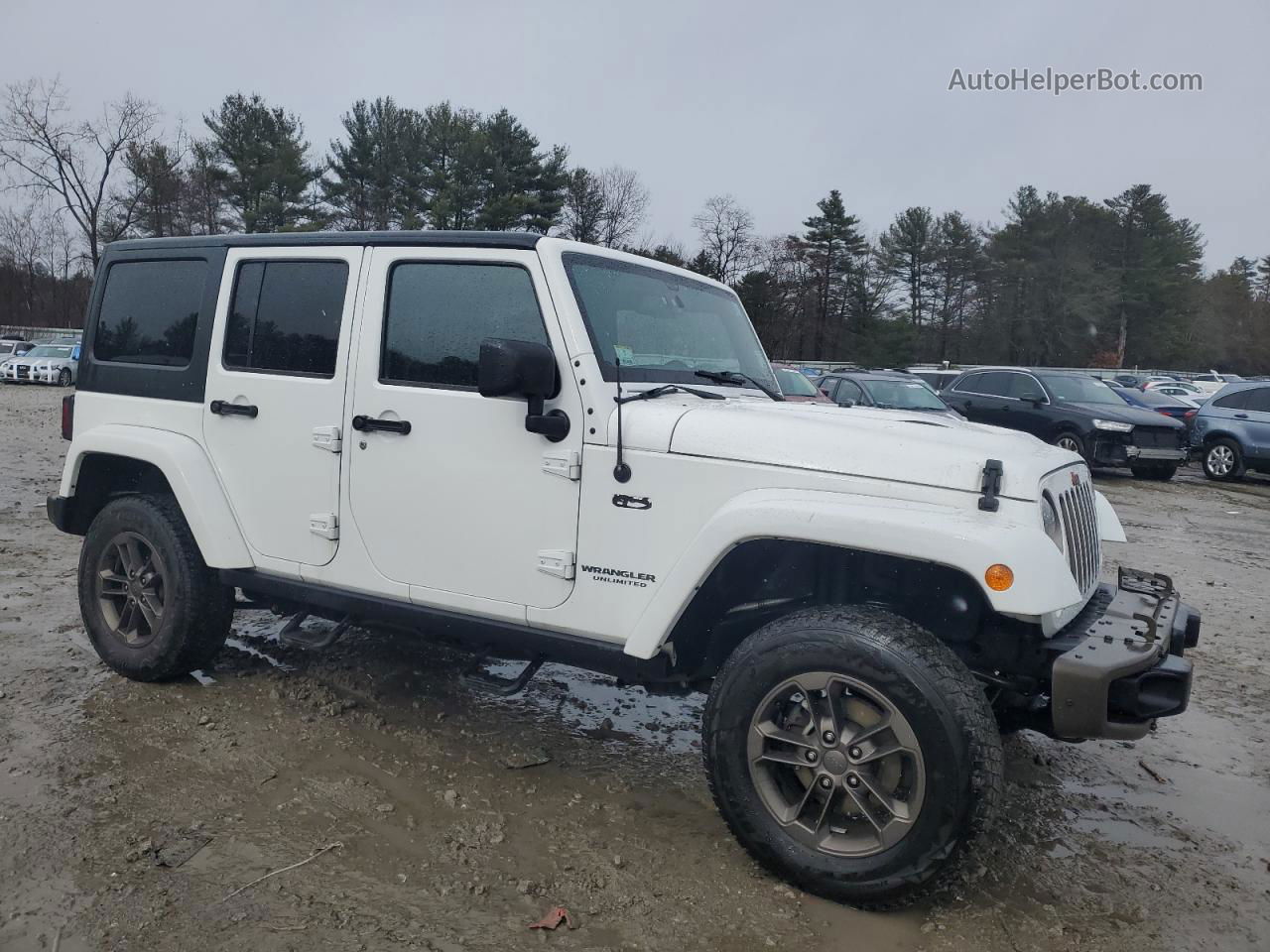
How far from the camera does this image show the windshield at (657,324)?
133 inches

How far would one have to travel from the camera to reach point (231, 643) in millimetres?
5172

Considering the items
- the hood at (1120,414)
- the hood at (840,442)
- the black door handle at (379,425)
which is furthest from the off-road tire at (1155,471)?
the black door handle at (379,425)

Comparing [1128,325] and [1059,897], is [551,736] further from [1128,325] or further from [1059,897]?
[1128,325]

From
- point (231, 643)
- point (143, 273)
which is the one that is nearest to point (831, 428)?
point (143, 273)

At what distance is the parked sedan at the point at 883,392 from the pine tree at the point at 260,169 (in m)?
32.5

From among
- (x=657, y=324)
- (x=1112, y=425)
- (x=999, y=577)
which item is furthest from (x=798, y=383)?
(x=999, y=577)

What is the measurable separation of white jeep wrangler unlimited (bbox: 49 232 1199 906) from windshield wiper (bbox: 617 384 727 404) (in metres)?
0.01

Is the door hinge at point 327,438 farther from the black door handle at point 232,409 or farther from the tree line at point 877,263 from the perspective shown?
the tree line at point 877,263

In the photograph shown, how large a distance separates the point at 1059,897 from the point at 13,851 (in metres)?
A: 3.34

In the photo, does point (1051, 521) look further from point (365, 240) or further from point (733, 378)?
point (365, 240)

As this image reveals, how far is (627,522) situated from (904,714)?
1.05m

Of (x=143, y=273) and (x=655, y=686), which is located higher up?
(x=143, y=273)

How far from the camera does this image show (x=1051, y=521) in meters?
2.84

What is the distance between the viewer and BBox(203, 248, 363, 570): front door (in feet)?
12.3
